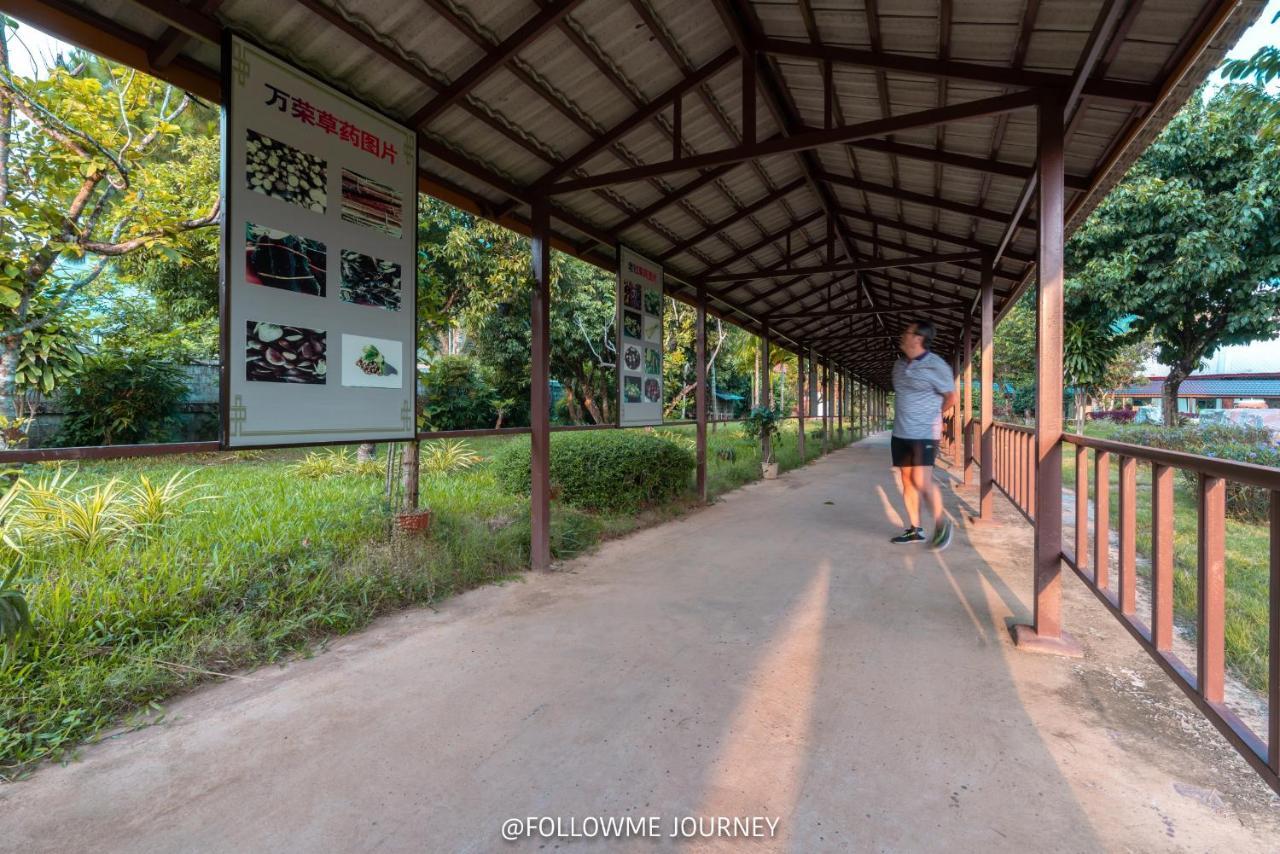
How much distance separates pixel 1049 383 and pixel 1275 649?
191 centimetres

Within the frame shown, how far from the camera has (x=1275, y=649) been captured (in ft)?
4.27

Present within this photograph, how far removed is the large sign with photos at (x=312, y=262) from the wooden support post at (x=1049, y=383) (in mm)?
3351

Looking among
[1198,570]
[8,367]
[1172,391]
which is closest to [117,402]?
[8,367]

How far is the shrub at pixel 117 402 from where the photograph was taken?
23.4ft

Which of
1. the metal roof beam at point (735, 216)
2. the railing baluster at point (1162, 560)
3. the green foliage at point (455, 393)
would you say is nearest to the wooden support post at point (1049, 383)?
the railing baluster at point (1162, 560)

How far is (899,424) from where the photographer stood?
461cm

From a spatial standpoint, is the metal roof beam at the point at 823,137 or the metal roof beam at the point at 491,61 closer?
the metal roof beam at the point at 491,61

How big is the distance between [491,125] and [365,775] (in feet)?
10.8

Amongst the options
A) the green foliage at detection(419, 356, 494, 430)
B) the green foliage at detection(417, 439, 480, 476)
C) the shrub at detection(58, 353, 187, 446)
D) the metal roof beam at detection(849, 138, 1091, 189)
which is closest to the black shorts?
the metal roof beam at detection(849, 138, 1091, 189)

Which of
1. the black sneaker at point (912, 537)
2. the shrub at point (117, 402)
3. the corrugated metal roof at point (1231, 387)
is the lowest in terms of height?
the black sneaker at point (912, 537)

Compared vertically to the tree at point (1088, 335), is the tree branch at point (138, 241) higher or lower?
lower

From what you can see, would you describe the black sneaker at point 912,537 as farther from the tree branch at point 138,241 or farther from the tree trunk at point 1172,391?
the tree trunk at point 1172,391

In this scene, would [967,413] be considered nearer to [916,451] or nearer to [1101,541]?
[916,451]

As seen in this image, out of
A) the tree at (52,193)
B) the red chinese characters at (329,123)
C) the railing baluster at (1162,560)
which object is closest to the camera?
the railing baluster at (1162,560)
